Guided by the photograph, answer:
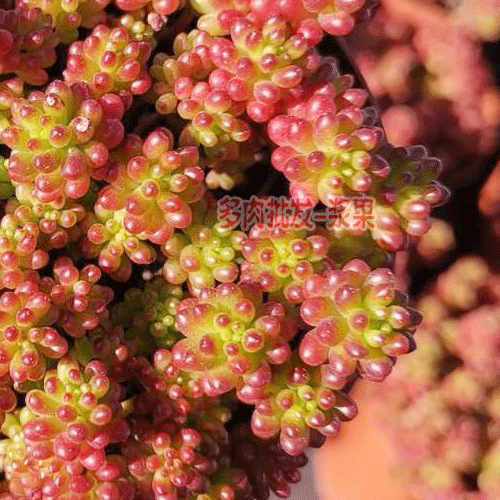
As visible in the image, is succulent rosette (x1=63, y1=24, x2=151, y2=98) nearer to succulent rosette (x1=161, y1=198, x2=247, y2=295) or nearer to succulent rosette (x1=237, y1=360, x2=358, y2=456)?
succulent rosette (x1=161, y1=198, x2=247, y2=295)

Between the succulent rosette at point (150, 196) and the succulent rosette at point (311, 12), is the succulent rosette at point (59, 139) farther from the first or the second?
the succulent rosette at point (311, 12)

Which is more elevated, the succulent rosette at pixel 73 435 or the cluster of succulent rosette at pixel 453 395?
the succulent rosette at pixel 73 435

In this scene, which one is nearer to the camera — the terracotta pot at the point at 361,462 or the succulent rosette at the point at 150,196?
the succulent rosette at the point at 150,196

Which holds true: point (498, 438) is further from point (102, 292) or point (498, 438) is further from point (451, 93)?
point (102, 292)

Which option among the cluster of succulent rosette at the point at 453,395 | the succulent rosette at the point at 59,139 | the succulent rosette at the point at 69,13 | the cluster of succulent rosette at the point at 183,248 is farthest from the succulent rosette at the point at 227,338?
the cluster of succulent rosette at the point at 453,395

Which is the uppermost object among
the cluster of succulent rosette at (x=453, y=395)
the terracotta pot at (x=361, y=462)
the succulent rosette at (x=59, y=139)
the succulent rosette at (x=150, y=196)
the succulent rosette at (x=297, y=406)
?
the succulent rosette at (x=59, y=139)

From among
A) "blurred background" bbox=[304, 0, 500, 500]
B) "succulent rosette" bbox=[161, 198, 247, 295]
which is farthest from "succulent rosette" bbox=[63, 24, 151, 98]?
"blurred background" bbox=[304, 0, 500, 500]
